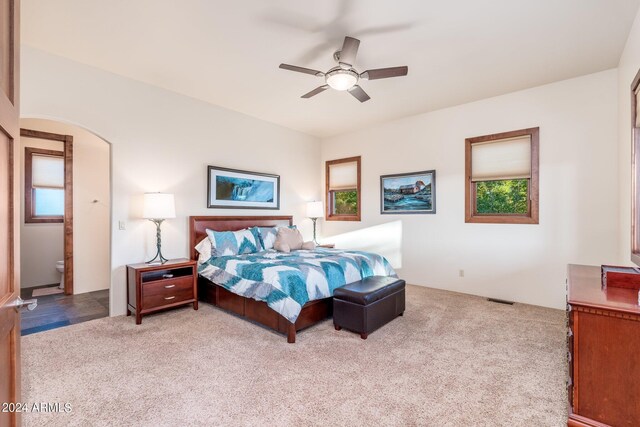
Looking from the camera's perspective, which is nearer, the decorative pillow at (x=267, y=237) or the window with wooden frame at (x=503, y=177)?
the window with wooden frame at (x=503, y=177)

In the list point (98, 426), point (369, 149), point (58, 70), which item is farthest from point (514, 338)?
point (58, 70)

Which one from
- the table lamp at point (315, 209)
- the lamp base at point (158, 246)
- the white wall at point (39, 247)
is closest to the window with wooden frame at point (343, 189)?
the table lamp at point (315, 209)

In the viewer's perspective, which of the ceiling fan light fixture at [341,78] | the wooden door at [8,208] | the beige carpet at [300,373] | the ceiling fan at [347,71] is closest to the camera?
the wooden door at [8,208]

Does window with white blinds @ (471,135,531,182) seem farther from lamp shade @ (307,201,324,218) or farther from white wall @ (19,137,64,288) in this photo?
white wall @ (19,137,64,288)

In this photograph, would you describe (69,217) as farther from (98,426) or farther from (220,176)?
(98,426)

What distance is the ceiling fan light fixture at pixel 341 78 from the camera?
9.74 ft

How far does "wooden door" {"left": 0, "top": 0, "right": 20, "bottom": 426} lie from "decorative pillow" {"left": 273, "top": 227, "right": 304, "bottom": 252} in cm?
358

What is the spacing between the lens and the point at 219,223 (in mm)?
4781

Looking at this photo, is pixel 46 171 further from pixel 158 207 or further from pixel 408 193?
pixel 408 193

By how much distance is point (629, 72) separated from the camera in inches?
117

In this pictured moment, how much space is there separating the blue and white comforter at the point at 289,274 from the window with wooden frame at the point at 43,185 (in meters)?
3.11

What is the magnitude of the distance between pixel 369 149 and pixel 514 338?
3900 mm

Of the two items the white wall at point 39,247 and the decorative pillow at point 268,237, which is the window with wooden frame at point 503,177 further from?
the white wall at point 39,247

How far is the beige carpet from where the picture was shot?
191cm
